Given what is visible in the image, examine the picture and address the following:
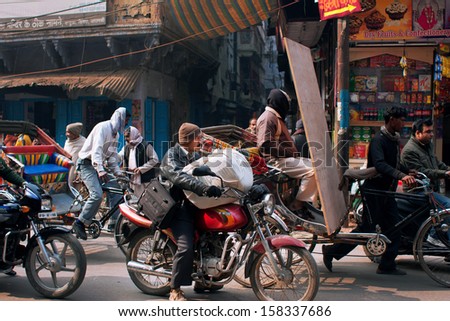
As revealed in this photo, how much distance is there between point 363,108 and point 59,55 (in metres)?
9.89

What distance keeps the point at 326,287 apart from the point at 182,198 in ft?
6.03

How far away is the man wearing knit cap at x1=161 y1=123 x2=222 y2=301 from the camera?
14.0ft

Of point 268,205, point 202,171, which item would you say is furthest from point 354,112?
point 202,171

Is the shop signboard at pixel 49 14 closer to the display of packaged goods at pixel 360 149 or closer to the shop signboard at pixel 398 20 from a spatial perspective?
the shop signboard at pixel 398 20

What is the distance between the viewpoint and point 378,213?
17.6ft

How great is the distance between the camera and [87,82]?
48.2 ft

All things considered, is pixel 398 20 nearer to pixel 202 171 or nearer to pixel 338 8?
pixel 338 8

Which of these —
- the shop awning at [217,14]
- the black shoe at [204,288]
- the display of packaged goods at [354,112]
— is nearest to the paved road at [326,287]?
the black shoe at [204,288]

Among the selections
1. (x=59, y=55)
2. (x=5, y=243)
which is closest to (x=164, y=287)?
(x=5, y=243)

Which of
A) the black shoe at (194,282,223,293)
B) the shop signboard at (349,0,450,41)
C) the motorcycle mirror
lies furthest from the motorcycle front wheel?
the shop signboard at (349,0,450,41)

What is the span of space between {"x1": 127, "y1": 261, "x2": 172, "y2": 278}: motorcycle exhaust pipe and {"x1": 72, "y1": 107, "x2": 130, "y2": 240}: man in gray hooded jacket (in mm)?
2102

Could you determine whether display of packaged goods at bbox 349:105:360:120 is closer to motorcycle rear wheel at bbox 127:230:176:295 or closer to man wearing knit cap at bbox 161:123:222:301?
man wearing knit cap at bbox 161:123:222:301

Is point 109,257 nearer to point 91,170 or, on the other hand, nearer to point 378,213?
point 91,170

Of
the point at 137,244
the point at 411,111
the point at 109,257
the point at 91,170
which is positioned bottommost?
the point at 109,257
